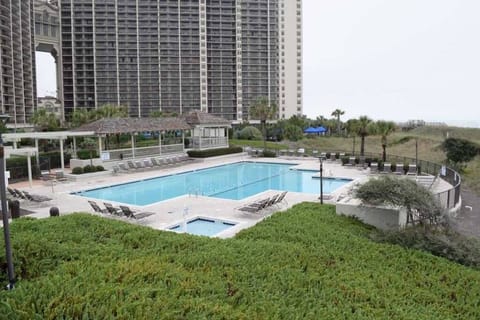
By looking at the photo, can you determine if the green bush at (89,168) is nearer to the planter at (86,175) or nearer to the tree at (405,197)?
the planter at (86,175)

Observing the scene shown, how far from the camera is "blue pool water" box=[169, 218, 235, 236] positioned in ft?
43.4

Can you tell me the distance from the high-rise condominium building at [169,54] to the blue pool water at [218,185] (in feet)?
178

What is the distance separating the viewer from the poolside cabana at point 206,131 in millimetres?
35031

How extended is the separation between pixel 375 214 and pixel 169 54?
73371 mm

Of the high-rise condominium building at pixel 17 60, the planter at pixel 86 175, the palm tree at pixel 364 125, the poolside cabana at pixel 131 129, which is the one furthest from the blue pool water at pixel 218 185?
the high-rise condominium building at pixel 17 60

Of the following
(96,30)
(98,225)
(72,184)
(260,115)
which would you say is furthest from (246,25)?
(98,225)

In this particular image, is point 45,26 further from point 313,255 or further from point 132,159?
point 313,255

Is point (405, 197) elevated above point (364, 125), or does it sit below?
below

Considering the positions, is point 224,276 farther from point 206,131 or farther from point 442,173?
point 206,131

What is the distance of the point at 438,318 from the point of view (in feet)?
20.5

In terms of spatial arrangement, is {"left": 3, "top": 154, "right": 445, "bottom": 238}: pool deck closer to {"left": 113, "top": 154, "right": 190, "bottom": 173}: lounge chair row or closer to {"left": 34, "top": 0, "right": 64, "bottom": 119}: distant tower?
{"left": 113, "top": 154, "right": 190, "bottom": 173}: lounge chair row

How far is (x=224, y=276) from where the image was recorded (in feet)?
20.9

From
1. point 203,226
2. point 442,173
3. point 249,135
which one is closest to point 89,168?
point 203,226

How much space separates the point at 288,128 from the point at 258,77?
3781 centimetres
